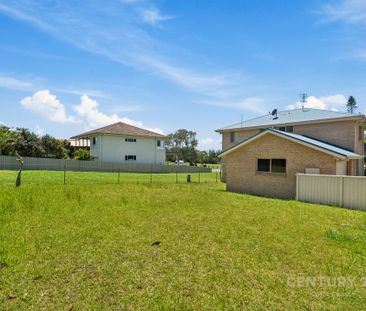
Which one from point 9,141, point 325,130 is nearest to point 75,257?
point 325,130

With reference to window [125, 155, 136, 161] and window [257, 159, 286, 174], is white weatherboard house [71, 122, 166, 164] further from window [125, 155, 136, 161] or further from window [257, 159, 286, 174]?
window [257, 159, 286, 174]

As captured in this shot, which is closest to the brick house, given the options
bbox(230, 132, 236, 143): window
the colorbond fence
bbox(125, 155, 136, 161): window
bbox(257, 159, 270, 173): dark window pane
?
bbox(257, 159, 270, 173): dark window pane

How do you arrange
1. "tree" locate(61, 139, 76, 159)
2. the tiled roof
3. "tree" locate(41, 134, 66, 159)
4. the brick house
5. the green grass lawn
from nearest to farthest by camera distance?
1. the green grass lawn
2. the brick house
3. the tiled roof
4. "tree" locate(41, 134, 66, 159)
5. "tree" locate(61, 139, 76, 159)

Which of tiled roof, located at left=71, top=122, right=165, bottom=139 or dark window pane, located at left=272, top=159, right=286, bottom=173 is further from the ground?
tiled roof, located at left=71, top=122, right=165, bottom=139

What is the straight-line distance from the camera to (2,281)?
181 inches

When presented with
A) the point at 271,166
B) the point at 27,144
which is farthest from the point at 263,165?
the point at 27,144

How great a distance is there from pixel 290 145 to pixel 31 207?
13.9 meters

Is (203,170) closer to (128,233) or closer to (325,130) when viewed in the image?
(325,130)

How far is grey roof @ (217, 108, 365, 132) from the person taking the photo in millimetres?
20000

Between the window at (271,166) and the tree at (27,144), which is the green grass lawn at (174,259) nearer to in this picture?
the window at (271,166)

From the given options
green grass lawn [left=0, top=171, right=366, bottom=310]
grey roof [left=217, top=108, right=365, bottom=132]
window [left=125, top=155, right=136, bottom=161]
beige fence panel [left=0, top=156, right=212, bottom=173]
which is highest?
grey roof [left=217, top=108, right=365, bottom=132]

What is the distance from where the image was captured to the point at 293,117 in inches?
918

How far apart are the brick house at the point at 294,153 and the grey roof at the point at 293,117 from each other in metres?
0.07

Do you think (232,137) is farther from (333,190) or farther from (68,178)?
(68,178)
